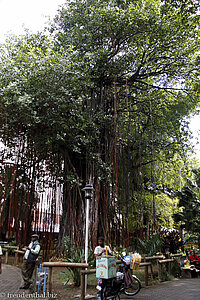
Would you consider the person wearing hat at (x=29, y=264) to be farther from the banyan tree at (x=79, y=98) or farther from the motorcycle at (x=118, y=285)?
the banyan tree at (x=79, y=98)

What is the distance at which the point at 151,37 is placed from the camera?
401 inches

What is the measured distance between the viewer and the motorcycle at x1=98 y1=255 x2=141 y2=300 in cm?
457

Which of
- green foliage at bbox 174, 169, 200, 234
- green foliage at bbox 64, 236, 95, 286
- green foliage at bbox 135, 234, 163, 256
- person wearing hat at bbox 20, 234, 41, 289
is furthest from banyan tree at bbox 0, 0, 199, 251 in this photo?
green foliage at bbox 174, 169, 200, 234

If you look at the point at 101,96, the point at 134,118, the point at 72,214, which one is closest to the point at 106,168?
the point at 72,214

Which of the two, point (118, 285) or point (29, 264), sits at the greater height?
point (29, 264)

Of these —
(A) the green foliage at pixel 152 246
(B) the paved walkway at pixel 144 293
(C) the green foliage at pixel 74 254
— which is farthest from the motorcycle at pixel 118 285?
(A) the green foliage at pixel 152 246

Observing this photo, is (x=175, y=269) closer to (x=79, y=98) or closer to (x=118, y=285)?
(x=118, y=285)

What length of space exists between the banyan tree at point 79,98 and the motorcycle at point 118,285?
10.5 ft

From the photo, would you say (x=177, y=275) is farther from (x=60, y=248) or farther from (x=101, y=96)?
(x=101, y=96)

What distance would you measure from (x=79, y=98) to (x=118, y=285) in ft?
18.4

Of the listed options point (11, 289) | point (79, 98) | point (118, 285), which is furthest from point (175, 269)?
point (79, 98)

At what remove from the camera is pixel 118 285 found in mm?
4859

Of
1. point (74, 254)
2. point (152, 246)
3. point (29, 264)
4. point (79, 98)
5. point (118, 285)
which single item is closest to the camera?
point (118, 285)

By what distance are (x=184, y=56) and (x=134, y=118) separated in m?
3.31
